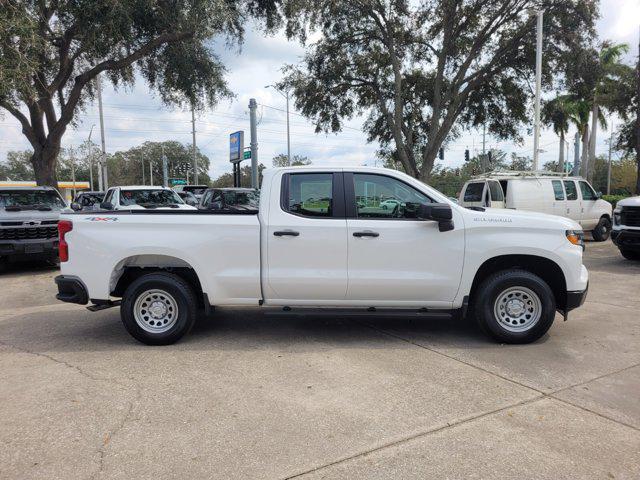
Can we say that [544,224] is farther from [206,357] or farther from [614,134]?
[614,134]

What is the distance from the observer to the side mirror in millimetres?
4949

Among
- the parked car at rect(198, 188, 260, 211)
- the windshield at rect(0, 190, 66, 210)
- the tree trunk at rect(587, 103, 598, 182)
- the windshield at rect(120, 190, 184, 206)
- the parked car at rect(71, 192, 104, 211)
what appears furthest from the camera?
the tree trunk at rect(587, 103, 598, 182)

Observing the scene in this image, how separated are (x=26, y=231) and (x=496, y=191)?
38.7ft

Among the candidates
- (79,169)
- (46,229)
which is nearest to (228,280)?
(46,229)

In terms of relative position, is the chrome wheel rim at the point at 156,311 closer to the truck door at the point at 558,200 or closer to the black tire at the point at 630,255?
the black tire at the point at 630,255

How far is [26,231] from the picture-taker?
10.3 m

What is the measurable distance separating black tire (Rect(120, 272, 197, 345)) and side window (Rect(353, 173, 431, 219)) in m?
2.06

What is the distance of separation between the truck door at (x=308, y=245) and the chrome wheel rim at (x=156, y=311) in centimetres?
107

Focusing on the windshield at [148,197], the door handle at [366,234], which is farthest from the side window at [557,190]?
the door handle at [366,234]

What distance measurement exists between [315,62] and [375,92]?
3.50 metres

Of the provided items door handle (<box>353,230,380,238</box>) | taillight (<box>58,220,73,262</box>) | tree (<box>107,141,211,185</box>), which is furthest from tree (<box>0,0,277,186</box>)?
tree (<box>107,141,211,185</box>)

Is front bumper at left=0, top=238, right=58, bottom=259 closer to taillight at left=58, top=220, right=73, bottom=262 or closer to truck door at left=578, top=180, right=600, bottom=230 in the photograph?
taillight at left=58, top=220, right=73, bottom=262

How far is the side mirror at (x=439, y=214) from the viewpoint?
4949 mm

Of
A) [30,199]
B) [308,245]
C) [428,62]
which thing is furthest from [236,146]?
[308,245]
